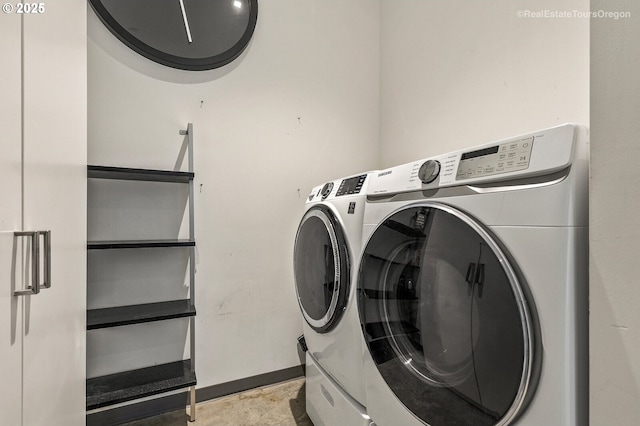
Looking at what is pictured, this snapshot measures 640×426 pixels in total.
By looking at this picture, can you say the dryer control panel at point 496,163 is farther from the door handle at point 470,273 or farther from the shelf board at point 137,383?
the shelf board at point 137,383

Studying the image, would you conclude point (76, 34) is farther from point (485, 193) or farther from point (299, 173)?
point (485, 193)

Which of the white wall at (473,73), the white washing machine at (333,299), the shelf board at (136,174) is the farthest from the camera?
the shelf board at (136,174)

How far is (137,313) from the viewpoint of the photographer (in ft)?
4.65

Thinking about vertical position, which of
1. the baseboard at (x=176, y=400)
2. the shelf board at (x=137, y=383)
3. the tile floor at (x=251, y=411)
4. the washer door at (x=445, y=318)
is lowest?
the tile floor at (x=251, y=411)

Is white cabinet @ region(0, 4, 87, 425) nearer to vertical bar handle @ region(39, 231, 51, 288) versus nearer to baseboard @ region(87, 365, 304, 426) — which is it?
vertical bar handle @ region(39, 231, 51, 288)

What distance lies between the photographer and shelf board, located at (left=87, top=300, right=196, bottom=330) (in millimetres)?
1311

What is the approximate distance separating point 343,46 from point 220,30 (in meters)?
0.86

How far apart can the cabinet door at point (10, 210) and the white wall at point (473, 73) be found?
5.71ft

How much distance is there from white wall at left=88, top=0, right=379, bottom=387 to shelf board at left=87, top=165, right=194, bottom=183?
4.2 inches

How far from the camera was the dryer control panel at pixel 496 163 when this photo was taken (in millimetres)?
563

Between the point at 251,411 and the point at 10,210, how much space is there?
1.46 m

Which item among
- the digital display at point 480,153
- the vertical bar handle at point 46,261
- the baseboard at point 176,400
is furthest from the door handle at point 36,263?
the baseboard at point 176,400
